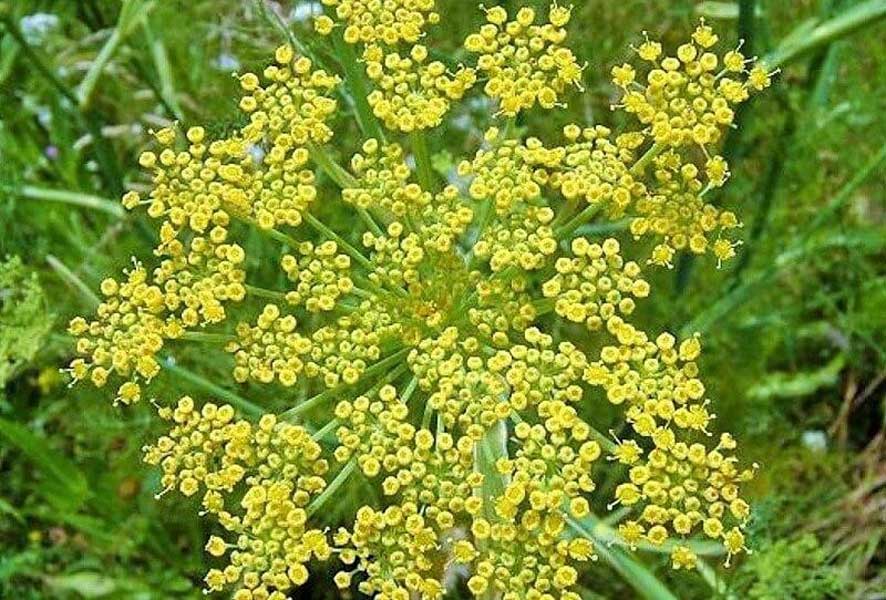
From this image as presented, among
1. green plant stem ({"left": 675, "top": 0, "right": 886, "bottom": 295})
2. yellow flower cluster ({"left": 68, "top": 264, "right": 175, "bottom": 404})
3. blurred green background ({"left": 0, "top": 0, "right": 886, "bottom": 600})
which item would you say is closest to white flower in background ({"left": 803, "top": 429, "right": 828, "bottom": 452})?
blurred green background ({"left": 0, "top": 0, "right": 886, "bottom": 600})

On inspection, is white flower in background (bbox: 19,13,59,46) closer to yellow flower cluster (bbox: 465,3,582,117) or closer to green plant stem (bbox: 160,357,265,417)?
green plant stem (bbox: 160,357,265,417)

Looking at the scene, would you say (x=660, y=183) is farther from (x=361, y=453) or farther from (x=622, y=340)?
(x=361, y=453)

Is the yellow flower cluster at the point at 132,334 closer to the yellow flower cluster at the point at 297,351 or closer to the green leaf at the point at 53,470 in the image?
the yellow flower cluster at the point at 297,351

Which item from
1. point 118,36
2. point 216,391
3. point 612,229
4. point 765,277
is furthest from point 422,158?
point 765,277

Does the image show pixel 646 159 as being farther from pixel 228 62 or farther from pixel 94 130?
pixel 228 62

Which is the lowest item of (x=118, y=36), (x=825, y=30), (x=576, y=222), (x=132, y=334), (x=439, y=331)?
(x=132, y=334)

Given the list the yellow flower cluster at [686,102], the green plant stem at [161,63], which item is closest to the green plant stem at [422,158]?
the yellow flower cluster at [686,102]

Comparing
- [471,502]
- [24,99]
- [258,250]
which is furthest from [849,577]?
[24,99]
